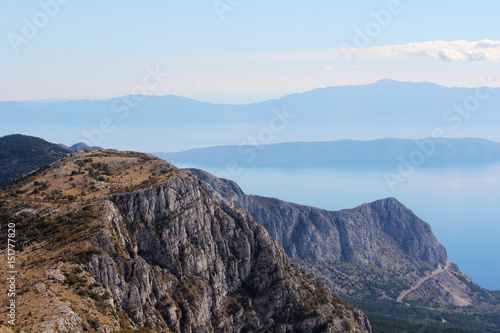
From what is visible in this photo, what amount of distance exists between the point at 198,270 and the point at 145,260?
28.8 ft

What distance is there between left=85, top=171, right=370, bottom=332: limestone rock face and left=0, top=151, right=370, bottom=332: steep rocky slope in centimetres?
16

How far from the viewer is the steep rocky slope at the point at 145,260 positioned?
169 feet

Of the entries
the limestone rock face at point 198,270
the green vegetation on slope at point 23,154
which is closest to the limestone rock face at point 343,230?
the green vegetation on slope at point 23,154

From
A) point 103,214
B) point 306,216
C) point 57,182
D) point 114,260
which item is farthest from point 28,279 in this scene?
point 306,216

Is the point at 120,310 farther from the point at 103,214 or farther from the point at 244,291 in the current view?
the point at 244,291

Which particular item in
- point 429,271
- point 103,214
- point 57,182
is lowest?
point 429,271

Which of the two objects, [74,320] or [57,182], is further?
[57,182]

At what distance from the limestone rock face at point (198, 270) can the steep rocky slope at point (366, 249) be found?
6291 cm

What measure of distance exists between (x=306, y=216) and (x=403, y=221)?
42403 mm

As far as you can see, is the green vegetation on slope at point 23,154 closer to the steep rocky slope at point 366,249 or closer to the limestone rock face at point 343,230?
the steep rocky slope at point 366,249

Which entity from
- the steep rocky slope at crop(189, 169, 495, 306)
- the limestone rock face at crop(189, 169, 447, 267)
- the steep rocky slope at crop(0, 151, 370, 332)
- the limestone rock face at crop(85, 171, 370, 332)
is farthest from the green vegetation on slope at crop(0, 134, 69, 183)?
the limestone rock face at crop(85, 171, 370, 332)

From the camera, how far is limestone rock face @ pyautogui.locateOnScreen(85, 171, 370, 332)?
5991 centimetres

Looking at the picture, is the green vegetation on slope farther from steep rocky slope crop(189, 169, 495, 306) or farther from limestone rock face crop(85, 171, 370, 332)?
limestone rock face crop(85, 171, 370, 332)

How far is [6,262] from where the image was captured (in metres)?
55.3
